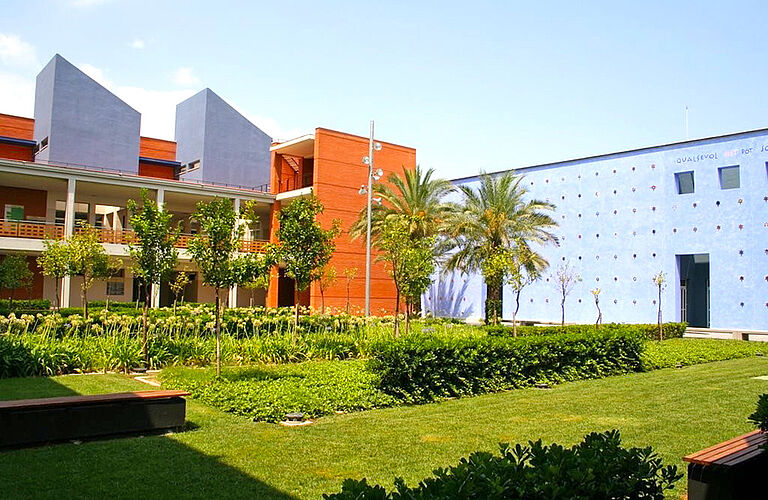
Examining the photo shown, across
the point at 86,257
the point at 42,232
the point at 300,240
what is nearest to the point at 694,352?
the point at 300,240

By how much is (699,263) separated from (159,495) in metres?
33.3

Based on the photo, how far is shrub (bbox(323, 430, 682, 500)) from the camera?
2.98 metres

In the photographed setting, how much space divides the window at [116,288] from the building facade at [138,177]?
0.19ft

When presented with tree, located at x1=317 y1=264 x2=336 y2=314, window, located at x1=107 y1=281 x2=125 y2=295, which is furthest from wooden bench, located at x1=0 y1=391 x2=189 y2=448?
window, located at x1=107 y1=281 x2=125 y2=295

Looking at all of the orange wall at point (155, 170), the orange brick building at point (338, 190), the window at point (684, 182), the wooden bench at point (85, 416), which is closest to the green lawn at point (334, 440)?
the wooden bench at point (85, 416)

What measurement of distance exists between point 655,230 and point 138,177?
25.8 metres

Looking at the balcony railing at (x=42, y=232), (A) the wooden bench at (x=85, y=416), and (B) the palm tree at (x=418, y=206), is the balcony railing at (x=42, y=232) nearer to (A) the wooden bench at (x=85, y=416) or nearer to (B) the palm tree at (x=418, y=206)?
(B) the palm tree at (x=418, y=206)

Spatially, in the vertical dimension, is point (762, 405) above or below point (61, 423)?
above

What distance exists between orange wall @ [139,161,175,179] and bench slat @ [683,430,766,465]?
43.3 meters

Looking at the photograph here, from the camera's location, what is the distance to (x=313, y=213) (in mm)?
15773

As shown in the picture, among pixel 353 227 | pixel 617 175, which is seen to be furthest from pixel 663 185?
pixel 353 227

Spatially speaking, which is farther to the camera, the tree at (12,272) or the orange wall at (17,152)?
the orange wall at (17,152)

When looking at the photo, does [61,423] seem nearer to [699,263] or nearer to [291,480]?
[291,480]

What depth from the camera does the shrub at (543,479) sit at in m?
2.98
